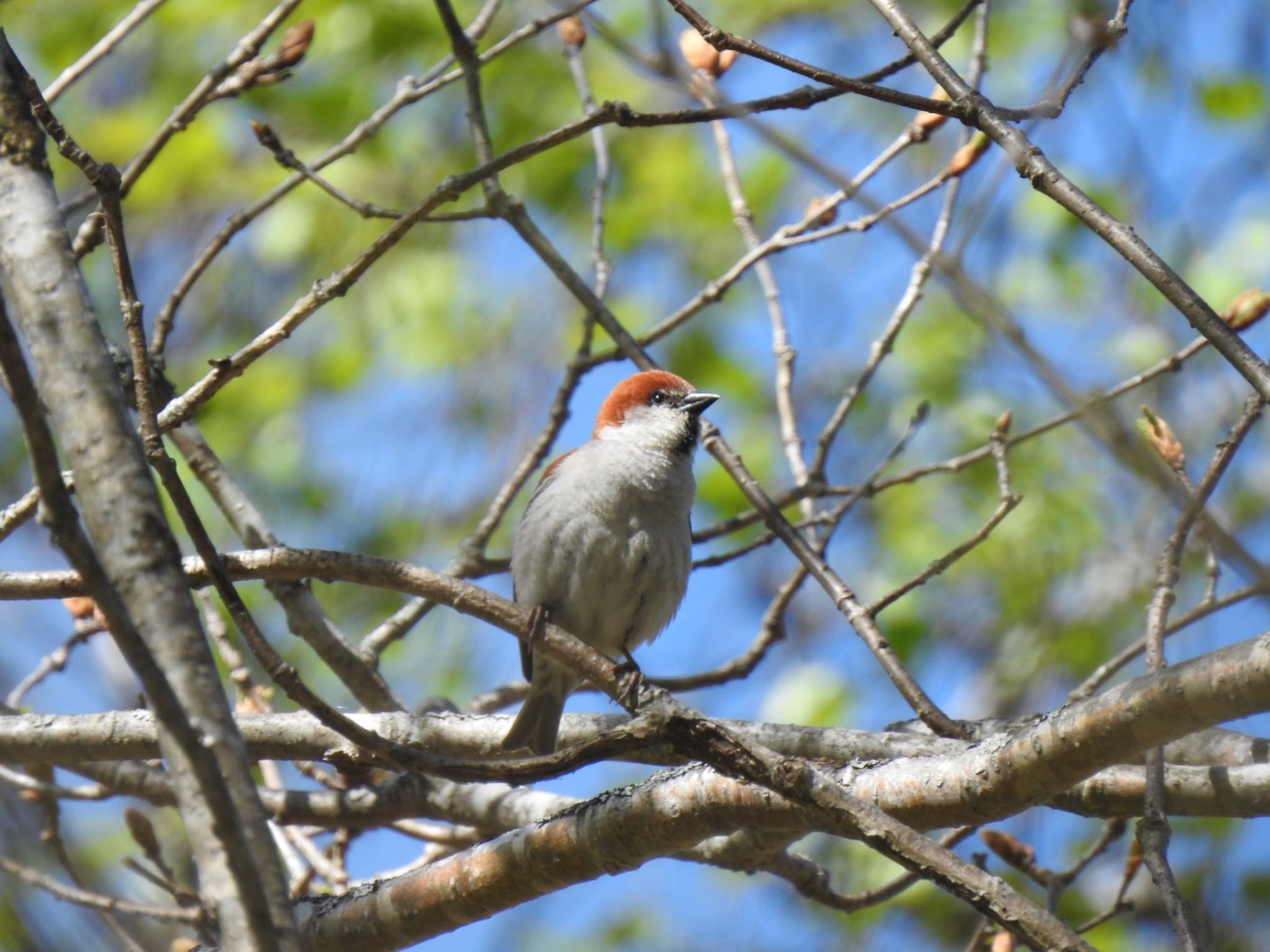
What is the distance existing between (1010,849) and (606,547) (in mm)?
1681

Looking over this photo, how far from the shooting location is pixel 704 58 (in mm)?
3873

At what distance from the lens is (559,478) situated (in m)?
4.73

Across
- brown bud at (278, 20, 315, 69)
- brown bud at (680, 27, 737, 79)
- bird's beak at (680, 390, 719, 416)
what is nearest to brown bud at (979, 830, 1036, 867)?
bird's beak at (680, 390, 719, 416)

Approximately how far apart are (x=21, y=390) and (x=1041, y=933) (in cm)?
146

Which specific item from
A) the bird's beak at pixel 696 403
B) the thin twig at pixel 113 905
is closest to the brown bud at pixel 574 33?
the bird's beak at pixel 696 403

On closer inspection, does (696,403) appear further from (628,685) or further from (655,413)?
(628,685)

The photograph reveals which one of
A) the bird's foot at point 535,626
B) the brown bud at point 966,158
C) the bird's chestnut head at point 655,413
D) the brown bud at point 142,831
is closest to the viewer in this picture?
the bird's foot at point 535,626

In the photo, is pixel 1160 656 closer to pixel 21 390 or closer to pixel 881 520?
pixel 21 390

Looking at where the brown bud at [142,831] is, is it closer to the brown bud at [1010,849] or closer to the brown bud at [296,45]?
the brown bud at [296,45]

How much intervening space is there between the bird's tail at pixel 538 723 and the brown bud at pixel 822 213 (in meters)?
1.73

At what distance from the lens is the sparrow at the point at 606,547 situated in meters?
4.54

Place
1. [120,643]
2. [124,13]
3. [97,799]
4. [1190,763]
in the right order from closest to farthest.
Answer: [120,643] → [1190,763] → [97,799] → [124,13]

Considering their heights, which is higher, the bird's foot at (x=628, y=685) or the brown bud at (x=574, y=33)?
the brown bud at (x=574, y=33)

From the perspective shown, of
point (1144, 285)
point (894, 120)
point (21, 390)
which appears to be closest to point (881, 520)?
point (1144, 285)
